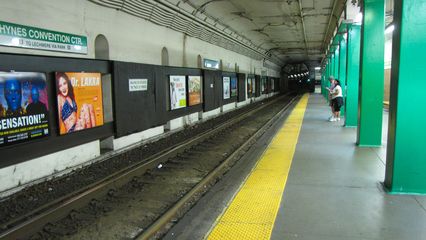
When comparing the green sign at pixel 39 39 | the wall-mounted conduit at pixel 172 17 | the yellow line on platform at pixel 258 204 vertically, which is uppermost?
the wall-mounted conduit at pixel 172 17

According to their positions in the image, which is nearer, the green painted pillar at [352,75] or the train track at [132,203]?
the train track at [132,203]

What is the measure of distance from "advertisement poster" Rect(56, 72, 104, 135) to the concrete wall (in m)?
0.48

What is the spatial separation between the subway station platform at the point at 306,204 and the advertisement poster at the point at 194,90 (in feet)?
20.0

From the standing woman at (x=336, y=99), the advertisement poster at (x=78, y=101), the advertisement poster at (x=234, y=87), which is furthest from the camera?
the advertisement poster at (x=234, y=87)

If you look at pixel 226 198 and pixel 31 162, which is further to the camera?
pixel 31 162

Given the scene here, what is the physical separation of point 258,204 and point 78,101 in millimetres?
4477

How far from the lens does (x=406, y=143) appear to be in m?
4.62

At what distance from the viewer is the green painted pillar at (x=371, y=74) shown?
784cm

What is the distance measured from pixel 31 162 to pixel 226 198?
358cm

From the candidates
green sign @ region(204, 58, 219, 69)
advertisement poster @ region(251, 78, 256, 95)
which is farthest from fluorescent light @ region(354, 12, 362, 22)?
advertisement poster @ region(251, 78, 256, 95)

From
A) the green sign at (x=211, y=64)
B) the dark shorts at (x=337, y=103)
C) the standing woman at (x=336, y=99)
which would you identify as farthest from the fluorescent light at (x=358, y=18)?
the green sign at (x=211, y=64)

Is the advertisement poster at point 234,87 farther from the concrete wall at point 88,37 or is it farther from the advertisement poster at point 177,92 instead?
the advertisement poster at point 177,92

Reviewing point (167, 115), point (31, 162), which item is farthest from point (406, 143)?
point (167, 115)

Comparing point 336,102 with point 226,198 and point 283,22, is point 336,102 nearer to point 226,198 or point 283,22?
point 283,22
